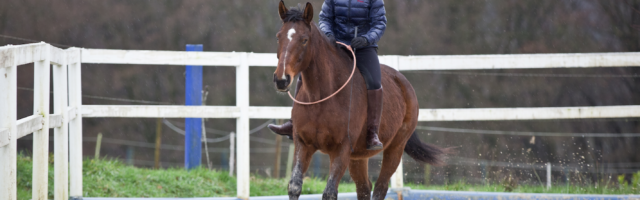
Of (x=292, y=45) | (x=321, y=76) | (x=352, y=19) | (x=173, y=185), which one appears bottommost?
(x=173, y=185)

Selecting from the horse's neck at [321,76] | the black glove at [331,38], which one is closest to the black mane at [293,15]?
the horse's neck at [321,76]

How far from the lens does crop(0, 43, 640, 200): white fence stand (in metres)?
2.92

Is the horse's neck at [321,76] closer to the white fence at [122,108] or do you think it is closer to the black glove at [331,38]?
the black glove at [331,38]

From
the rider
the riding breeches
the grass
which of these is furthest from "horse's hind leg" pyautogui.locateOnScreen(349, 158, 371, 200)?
the grass

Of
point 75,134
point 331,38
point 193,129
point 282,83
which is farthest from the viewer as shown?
point 193,129

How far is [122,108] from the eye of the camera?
16.9 ft

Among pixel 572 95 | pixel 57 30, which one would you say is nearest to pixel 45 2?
pixel 57 30

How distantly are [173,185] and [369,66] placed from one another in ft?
9.61

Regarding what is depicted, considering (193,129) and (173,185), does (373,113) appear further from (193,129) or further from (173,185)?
(193,129)

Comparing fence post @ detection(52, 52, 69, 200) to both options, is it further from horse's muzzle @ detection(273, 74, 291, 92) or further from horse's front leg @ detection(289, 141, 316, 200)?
horse's muzzle @ detection(273, 74, 291, 92)

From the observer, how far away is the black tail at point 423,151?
210 inches

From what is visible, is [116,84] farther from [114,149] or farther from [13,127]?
[13,127]

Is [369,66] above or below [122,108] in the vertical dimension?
above

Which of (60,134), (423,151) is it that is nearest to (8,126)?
(60,134)
